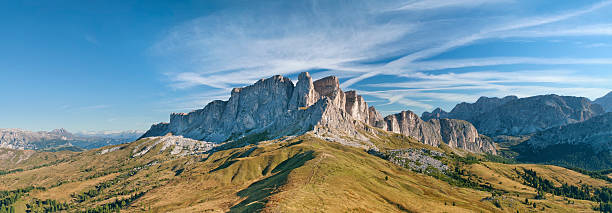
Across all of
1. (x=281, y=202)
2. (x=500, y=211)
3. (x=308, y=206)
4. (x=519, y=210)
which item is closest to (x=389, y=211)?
(x=308, y=206)

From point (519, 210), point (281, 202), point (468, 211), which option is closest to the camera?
point (281, 202)

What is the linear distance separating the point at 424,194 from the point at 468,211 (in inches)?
1131

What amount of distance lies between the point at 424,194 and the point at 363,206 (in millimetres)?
82671

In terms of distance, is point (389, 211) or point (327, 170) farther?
point (327, 170)

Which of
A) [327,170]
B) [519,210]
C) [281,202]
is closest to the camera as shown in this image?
[281,202]

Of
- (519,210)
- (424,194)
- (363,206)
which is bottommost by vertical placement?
(519,210)

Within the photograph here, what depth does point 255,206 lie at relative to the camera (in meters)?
113

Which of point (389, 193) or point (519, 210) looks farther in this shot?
point (519, 210)

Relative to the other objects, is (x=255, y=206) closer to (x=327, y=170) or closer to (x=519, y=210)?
(x=327, y=170)

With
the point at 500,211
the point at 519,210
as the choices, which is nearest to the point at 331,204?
the point at 500,211

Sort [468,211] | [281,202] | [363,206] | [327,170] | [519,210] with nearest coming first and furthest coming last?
[281,202] < [363,206] < [468,211] < [327,170] < [519,210]

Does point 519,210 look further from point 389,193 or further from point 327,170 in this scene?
point 327,170

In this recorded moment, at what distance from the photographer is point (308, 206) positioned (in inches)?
4419

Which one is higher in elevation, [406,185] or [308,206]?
[308,206]
